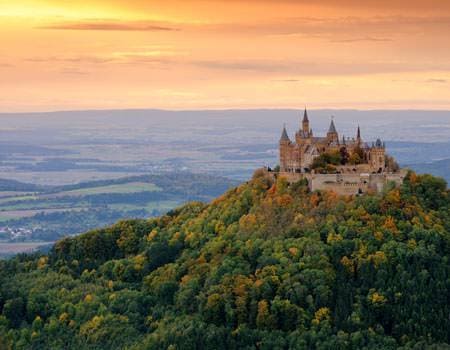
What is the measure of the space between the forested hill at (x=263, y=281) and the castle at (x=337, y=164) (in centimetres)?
155

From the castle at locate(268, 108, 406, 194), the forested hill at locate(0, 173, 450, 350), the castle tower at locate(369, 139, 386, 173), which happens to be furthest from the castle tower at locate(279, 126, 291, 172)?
the castle tower at locate(369, 139, 386, 173)

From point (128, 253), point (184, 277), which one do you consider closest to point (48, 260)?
point (128, 253)

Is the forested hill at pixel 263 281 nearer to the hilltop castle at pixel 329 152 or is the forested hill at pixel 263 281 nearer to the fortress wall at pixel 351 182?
the fortress wall at pixel 351 182

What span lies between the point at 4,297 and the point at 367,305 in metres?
38.4

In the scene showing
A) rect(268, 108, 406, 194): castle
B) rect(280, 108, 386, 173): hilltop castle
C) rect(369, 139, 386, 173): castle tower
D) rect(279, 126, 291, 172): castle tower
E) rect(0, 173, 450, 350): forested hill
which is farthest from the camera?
rect(279, 126, 291, 172): castle tower

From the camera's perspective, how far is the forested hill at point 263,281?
98812mm

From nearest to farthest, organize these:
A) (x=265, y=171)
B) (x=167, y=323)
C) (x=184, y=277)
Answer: (x=167, y=323)
(x=184, y=277)
(x=265, y=171)

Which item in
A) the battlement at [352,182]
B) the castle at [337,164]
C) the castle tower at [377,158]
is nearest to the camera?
the battlement at [352,182]

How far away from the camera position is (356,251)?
105688 mm

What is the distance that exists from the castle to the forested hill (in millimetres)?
1550

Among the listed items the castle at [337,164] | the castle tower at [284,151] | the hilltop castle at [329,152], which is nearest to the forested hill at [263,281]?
the castle at [337,164]

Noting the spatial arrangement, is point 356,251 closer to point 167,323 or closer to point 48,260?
point 167,323

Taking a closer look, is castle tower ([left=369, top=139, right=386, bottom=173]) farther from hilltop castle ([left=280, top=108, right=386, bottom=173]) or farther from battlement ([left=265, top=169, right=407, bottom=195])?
battlement ([left=265, top=169, right=407, bottom=195])

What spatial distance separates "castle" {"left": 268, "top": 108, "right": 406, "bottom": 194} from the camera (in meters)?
115
